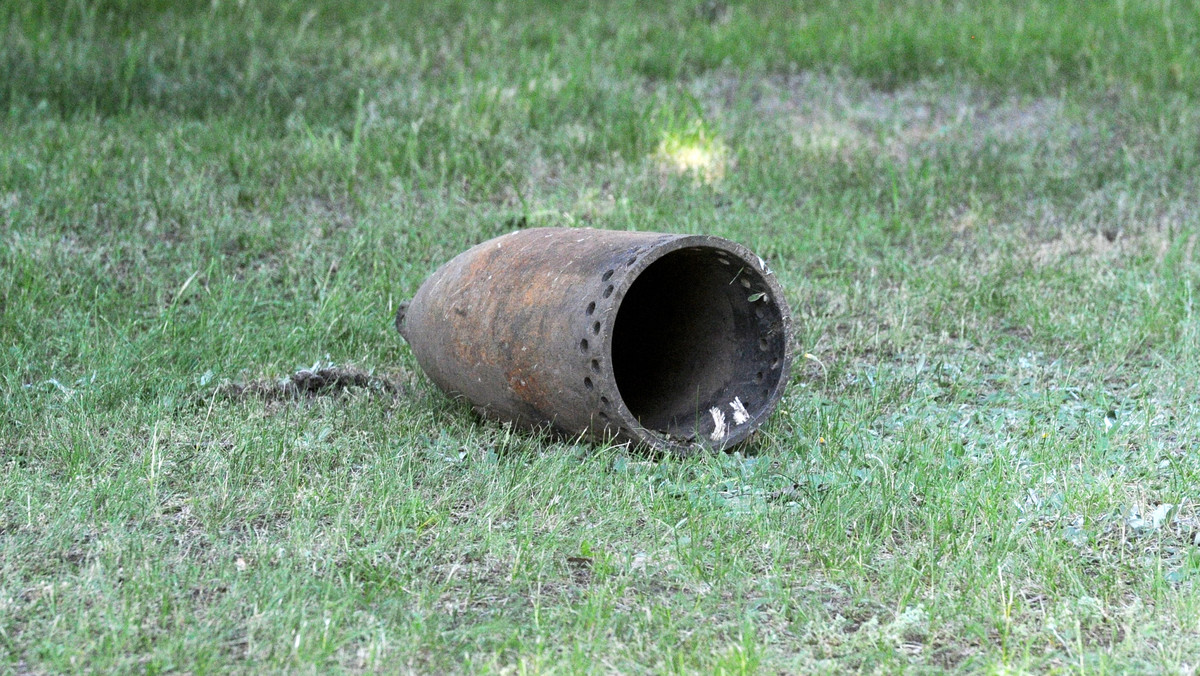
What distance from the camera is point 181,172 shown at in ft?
19.9

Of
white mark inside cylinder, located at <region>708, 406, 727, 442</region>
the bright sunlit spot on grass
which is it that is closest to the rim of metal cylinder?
white mark inside cylinder, located at <region>708, 406, 727, 442</region>

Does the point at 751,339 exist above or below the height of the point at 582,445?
above

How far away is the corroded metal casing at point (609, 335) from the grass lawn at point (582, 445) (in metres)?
0.15

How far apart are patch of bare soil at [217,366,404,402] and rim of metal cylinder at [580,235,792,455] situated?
0.93 metres

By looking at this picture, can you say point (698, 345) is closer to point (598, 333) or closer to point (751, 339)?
point (751, 339)

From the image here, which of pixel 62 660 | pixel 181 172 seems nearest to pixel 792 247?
pixel 181 172

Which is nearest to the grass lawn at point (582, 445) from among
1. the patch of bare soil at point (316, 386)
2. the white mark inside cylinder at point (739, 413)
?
the patch of bare soil at point (316, 386)

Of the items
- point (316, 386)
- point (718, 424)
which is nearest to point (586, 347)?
point (718, 424)

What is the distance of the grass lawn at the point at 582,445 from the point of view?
2.68 metres

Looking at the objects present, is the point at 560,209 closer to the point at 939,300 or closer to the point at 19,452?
the point at 939,300

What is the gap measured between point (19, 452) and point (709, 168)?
13.0ft

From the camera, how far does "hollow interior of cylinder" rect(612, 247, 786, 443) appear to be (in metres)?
3.72

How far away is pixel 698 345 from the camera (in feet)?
13.1

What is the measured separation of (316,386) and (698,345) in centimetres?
132
